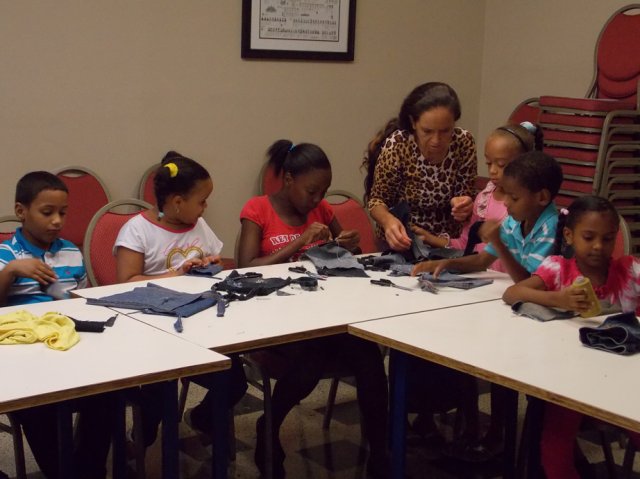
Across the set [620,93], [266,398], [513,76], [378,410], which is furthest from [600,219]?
[513,76]

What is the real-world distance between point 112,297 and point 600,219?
144 centimetres

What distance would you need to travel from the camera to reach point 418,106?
10.9ft

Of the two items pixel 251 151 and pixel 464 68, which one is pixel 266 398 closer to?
pixel 251 151

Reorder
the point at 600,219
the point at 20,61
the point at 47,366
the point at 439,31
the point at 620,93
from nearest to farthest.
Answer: the point at 47,366 < the point at 600,219 < the point at 20,61 < the point at 620,93 < the point at 439,31

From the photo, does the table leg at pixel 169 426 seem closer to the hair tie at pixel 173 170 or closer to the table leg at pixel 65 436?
the table leg at pixel 65 436

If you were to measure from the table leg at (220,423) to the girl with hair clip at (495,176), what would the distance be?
1268 millimetres

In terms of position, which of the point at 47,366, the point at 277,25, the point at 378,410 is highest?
the point at 277,25

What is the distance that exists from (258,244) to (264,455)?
2.67 ft

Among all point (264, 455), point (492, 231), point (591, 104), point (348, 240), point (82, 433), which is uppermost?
point (591, 104)

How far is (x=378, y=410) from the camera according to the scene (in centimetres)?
284

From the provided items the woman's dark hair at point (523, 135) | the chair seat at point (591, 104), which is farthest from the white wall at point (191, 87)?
the woman's dark hair at point (523, 135)

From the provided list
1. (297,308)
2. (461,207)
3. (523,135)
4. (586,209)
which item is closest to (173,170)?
(297,308)

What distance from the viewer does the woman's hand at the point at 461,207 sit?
10.6 ft

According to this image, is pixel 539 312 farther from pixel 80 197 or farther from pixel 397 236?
pixel 80 197
